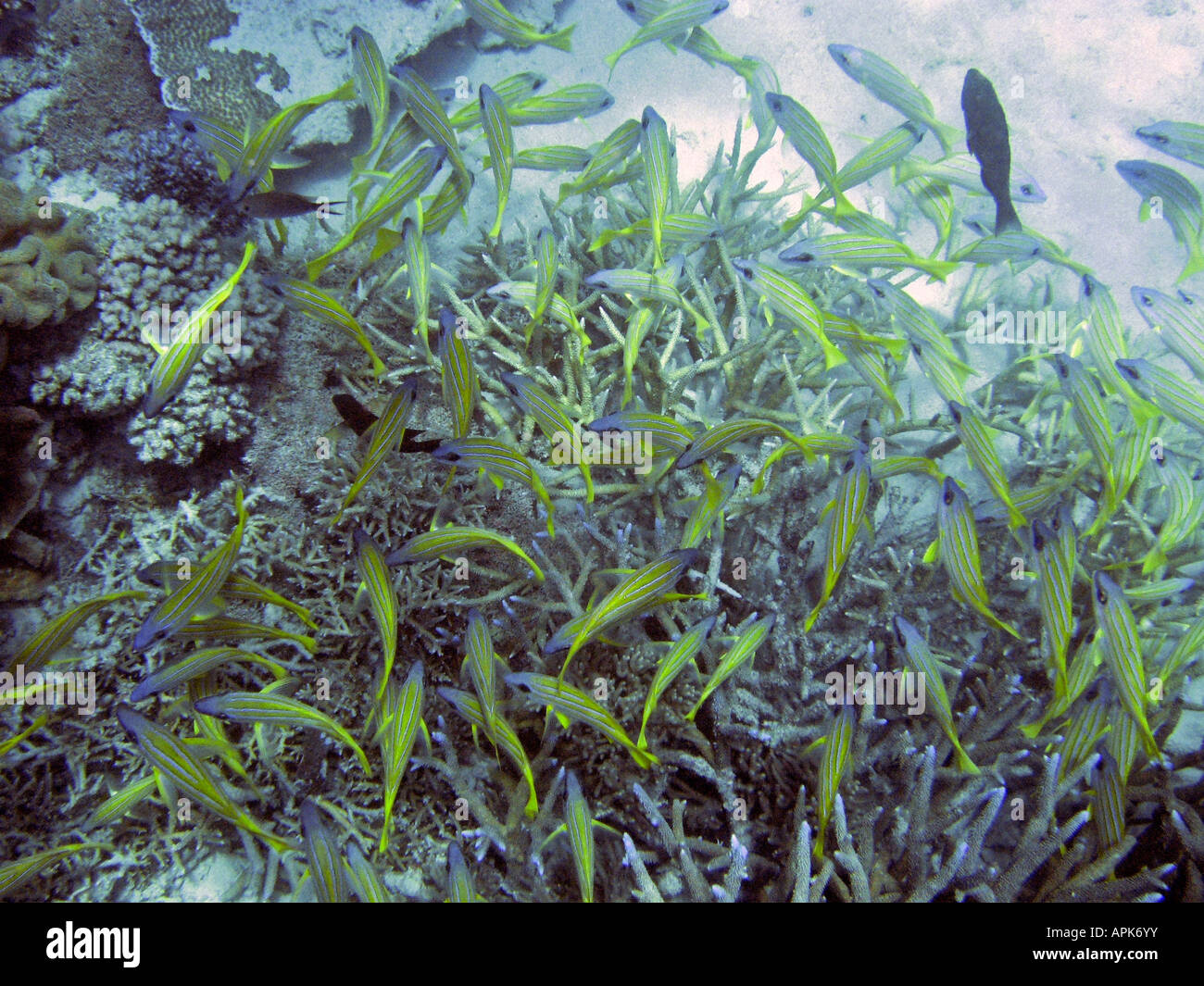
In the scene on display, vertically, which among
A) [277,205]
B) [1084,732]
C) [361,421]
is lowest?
[1084,732]

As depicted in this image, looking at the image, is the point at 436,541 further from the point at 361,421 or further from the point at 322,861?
the point at 322,861

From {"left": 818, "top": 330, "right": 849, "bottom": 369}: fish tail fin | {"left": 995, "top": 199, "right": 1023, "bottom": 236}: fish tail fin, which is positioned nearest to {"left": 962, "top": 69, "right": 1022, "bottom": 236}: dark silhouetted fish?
{"left": 995, "top": 199, "right": 1023, "bottom": 236}: fish tail fin

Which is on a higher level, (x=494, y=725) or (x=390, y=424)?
(x=390, y=424)

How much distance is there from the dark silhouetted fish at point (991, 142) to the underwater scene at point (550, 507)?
1.1 inches

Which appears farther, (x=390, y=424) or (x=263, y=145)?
(x=263, y=145)

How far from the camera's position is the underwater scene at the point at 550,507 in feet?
7.43

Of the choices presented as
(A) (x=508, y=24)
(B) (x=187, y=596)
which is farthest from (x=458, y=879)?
(A) (x=508, y=24)

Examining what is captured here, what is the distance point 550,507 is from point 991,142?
2.98 m

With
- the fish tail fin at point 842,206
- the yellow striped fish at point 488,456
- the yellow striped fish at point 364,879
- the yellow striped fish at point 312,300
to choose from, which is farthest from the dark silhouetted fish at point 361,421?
the fish tail fin at point 842,206

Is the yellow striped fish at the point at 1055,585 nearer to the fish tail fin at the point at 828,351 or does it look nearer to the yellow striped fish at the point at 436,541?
the fish tail fin at the point at 828,351

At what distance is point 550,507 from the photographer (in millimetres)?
2428
